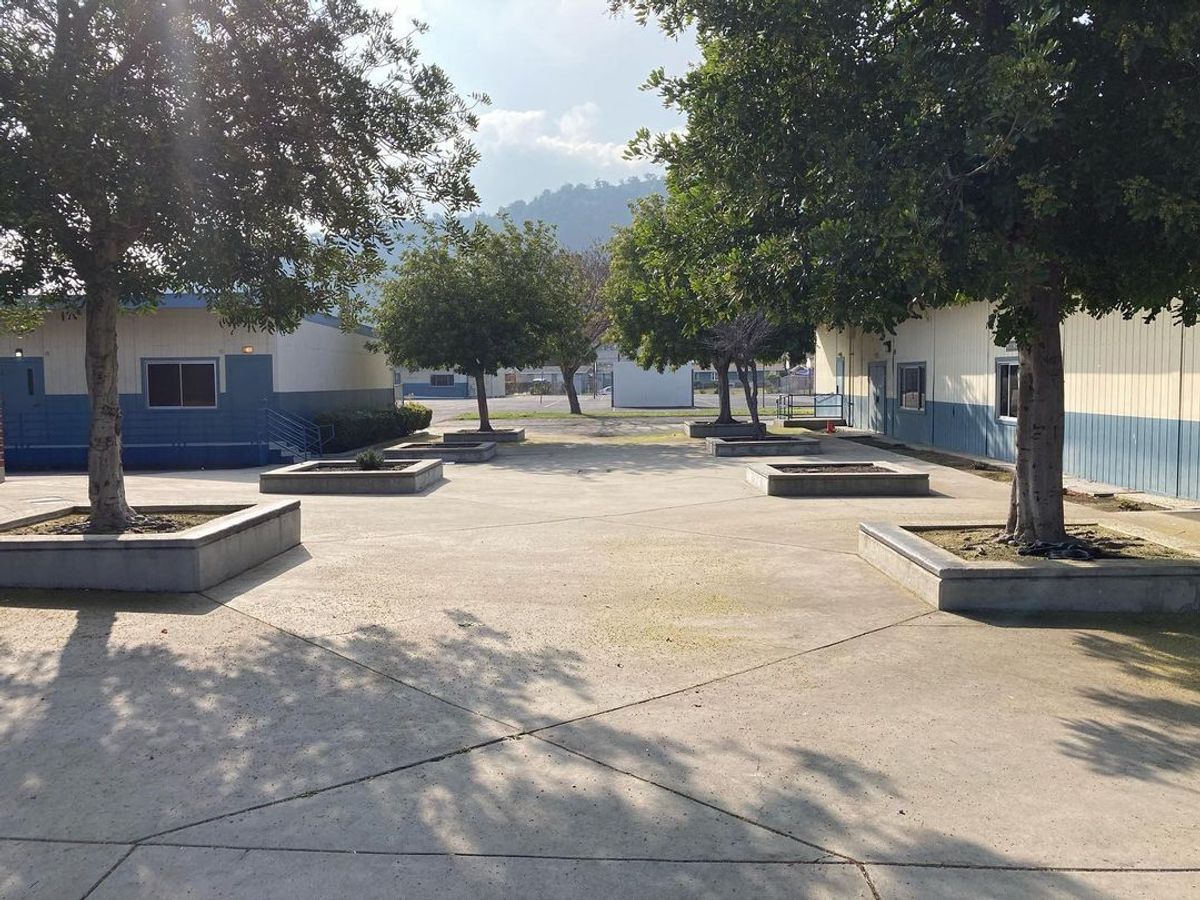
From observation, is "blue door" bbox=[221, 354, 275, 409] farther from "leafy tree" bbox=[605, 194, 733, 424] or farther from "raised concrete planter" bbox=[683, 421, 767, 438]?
"raised concrete planter" bbox=[683, 421, 767, 438]

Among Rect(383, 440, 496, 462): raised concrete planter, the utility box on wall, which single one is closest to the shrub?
Rect(383, 440, 496, 462): raised concrete planter

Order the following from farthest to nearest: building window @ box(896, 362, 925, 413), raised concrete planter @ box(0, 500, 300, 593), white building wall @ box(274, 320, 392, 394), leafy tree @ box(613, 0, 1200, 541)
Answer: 1. building window @ box(896, 362, 925, 413)
2. white building wall @ box(274, 320, 392, 394)
3. raised concrete planter @ box(0, 500, 300, 593)
4. leafy tree @ box(613, 0, 1200, 541)

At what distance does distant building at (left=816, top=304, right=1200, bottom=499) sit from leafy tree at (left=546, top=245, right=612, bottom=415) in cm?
936

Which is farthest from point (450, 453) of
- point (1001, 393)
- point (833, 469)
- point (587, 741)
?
point (587, 741)

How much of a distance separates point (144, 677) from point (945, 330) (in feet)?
66.2

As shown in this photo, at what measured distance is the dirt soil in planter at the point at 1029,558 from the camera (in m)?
7.52

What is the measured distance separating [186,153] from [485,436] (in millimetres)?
19091

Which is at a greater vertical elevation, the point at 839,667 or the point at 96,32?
the point at 96,32

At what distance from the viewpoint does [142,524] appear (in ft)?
28.5

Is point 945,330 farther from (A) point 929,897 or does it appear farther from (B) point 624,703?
(A) point 929,897

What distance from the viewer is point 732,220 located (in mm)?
7414

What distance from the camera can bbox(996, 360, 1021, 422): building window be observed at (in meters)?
18.6

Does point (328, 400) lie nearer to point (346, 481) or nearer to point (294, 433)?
point (294, 433)

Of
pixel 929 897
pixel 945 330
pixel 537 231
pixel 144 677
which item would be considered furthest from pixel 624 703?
pixel 537 231
